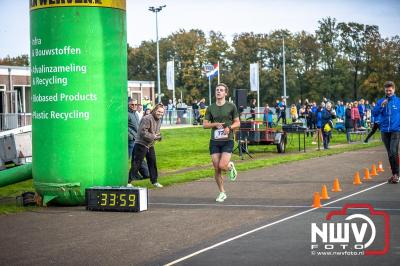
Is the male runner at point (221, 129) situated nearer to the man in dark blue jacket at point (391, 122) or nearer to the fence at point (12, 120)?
the man in dark blue jacket at point (391, 122)

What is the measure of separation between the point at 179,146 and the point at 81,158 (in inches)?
742

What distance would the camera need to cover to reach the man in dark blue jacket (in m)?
14.5

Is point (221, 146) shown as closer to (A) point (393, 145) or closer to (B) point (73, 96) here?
(B) point (73, 96)

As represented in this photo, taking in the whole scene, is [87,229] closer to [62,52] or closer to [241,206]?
[241,206]

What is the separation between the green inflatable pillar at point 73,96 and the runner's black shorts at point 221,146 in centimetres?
189

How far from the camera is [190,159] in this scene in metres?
24.1

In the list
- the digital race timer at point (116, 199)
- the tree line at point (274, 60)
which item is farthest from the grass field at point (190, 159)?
the tree line at point (274, 60)

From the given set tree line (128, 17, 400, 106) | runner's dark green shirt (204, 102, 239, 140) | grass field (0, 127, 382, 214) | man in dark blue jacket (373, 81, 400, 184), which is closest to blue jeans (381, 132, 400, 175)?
man in dark blue jacket (373, 81, 400, 184)

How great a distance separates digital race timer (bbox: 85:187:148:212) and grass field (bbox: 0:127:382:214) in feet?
4.81

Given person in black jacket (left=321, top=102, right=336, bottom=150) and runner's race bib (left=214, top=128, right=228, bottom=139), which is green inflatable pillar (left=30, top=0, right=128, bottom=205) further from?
person in black jacket (left=321, top=102, right=336, bottom=150)

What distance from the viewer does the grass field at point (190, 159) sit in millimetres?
16194

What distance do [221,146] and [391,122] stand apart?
14.4 ft

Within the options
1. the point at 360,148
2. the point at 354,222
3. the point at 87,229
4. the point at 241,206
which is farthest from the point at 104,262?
the point at 360,148

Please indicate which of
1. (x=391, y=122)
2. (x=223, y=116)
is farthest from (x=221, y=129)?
(x=391, y=122)
